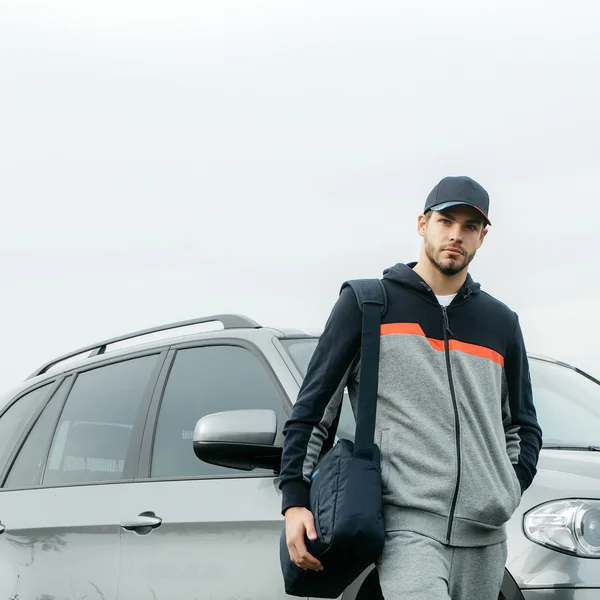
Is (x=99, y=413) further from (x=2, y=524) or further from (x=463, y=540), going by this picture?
(x=463, y=540)

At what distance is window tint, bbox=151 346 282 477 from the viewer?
407 centimetres

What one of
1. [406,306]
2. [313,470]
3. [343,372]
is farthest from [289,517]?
[406,306]

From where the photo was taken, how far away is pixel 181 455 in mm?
4223

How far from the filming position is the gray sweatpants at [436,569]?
9.03 ft

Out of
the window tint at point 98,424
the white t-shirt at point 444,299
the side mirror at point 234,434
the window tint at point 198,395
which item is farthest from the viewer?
the window tint at point 98,424

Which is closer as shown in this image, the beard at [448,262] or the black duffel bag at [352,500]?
the black duffel bag at [352,500]

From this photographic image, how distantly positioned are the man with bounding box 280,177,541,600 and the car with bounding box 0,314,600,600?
227 mm

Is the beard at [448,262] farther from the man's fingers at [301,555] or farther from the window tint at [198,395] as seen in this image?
the window tint at [198,395]

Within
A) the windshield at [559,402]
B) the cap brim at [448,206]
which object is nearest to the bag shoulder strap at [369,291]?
the cap brim at [448,206]

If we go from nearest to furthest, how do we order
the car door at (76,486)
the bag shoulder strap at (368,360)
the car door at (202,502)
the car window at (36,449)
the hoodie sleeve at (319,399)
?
the bag shoulder strap at (368,360)
the hoodie sleeve at (319,399)
the car door at (202,502)
the car door at (76,486)
the car window at (36,449)

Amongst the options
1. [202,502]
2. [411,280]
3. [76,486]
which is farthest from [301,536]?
[76,486]

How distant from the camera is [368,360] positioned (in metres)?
2.91

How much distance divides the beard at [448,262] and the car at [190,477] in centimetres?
75

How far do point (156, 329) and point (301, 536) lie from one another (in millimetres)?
2303
